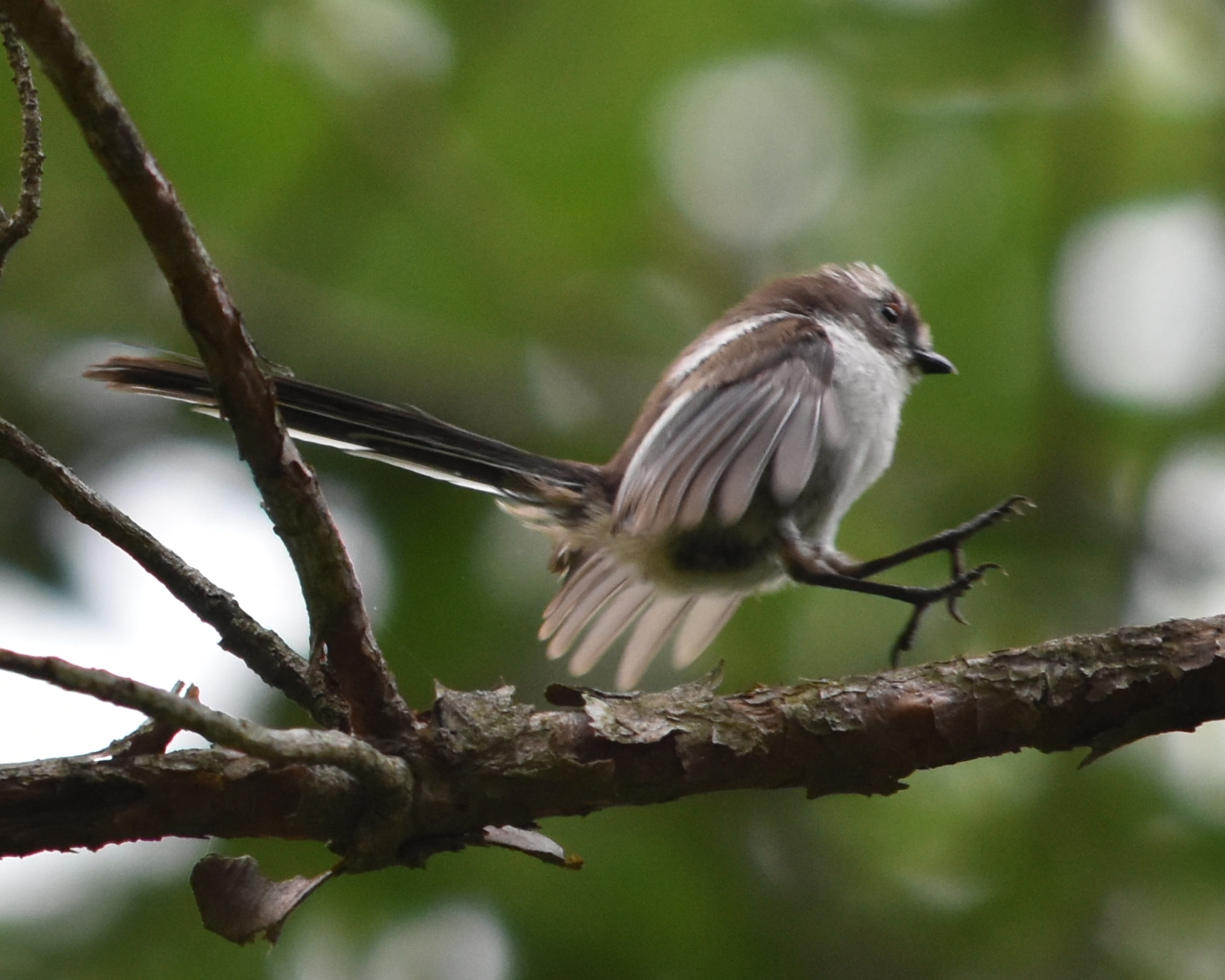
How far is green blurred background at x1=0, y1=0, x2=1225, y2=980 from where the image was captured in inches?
148

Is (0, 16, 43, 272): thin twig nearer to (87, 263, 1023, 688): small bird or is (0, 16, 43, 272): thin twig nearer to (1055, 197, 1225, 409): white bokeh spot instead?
(87, 263, 1023, 688): small bird

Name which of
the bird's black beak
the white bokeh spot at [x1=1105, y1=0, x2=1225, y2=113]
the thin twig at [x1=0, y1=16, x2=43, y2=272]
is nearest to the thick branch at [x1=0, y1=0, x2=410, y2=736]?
the thin twig at [x1=0, y1=16, x2=43, y2=272]

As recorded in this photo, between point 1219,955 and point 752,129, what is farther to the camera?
point 752,129

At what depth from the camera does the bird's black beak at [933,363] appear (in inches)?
154

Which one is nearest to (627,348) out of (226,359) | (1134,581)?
(1134,581)

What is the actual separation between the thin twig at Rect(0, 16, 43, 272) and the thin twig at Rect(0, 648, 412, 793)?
620 mm

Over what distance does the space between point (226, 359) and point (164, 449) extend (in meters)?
3.19

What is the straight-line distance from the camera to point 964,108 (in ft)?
16.8

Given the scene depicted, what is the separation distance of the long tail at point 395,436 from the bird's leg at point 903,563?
1.86 ft

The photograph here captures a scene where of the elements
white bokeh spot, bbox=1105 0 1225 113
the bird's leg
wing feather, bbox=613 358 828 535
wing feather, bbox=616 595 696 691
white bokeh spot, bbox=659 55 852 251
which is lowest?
wing feather, bbox=616 595 696 691

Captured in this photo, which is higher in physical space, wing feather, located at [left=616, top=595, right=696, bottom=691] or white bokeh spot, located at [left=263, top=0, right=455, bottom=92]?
white bokeh spot, located at [left=263, top=0, right=455, bottom=92]

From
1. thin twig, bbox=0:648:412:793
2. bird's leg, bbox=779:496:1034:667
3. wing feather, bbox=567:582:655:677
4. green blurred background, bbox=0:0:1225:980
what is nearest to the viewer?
thin twig, bbox=0:648:412:793

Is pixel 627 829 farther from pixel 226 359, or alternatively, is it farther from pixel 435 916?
pixel 226 359

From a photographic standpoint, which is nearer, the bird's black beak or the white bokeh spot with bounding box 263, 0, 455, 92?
the bird's black beak
